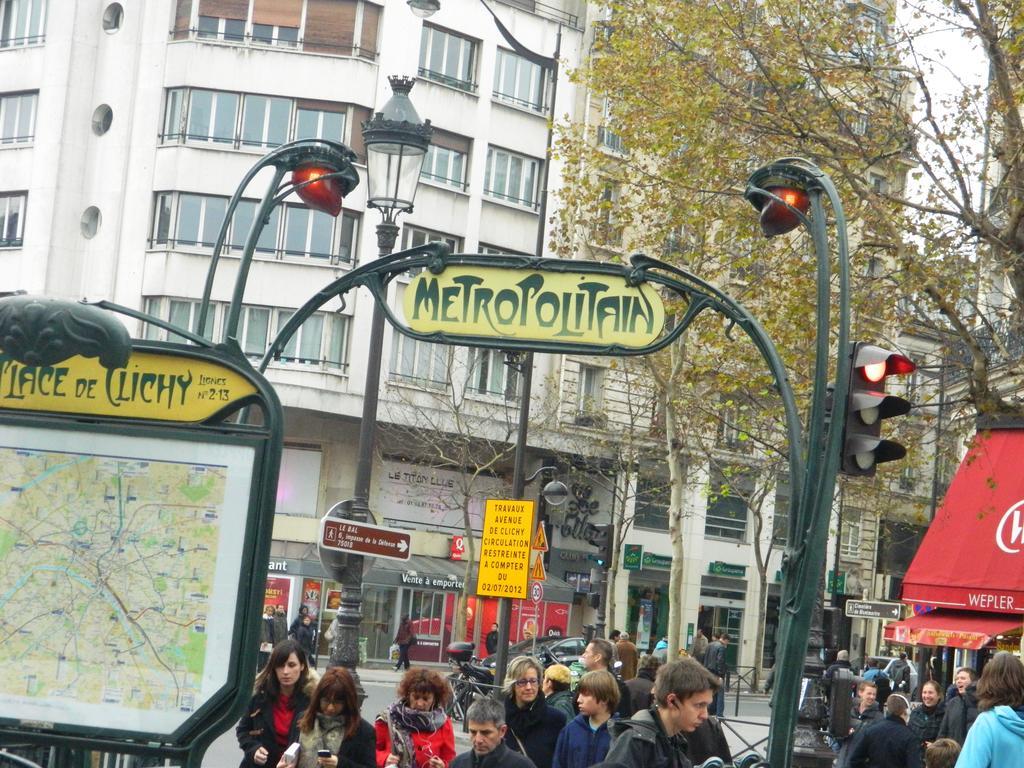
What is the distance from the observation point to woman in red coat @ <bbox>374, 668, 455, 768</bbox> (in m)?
8.75

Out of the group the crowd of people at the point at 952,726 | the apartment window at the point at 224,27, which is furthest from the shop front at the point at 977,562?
the apartment window at the point at 224,27

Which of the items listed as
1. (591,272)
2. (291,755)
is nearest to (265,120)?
(591,272)

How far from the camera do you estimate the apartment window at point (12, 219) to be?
41.1 meters

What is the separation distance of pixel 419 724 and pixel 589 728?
0.91 metres

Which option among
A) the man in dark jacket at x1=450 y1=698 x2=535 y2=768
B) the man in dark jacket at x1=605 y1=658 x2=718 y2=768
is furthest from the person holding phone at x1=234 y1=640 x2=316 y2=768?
the man in dark jacket at x1=605 y1=658 x2=718 y2=768

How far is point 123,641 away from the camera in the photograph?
678 centimetres

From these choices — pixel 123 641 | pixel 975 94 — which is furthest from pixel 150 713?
pixel 975 94

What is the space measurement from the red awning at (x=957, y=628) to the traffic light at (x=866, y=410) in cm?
1319

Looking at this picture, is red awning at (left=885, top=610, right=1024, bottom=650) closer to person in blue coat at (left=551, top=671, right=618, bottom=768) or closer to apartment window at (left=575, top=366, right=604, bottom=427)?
person in blue coat at (left=551, top=671, right=618, bottom=768)

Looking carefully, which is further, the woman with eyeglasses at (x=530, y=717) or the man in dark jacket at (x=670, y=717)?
the woman with eyeglasses at (x=530, y=717)

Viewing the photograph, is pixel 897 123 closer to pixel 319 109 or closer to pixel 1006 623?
pixel 1006 623

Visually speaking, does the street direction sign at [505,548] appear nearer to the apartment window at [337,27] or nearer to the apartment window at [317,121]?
the apartment window at [317,121]

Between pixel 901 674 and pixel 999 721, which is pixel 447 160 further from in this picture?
pixel 999 721

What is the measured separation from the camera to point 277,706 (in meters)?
8.73
